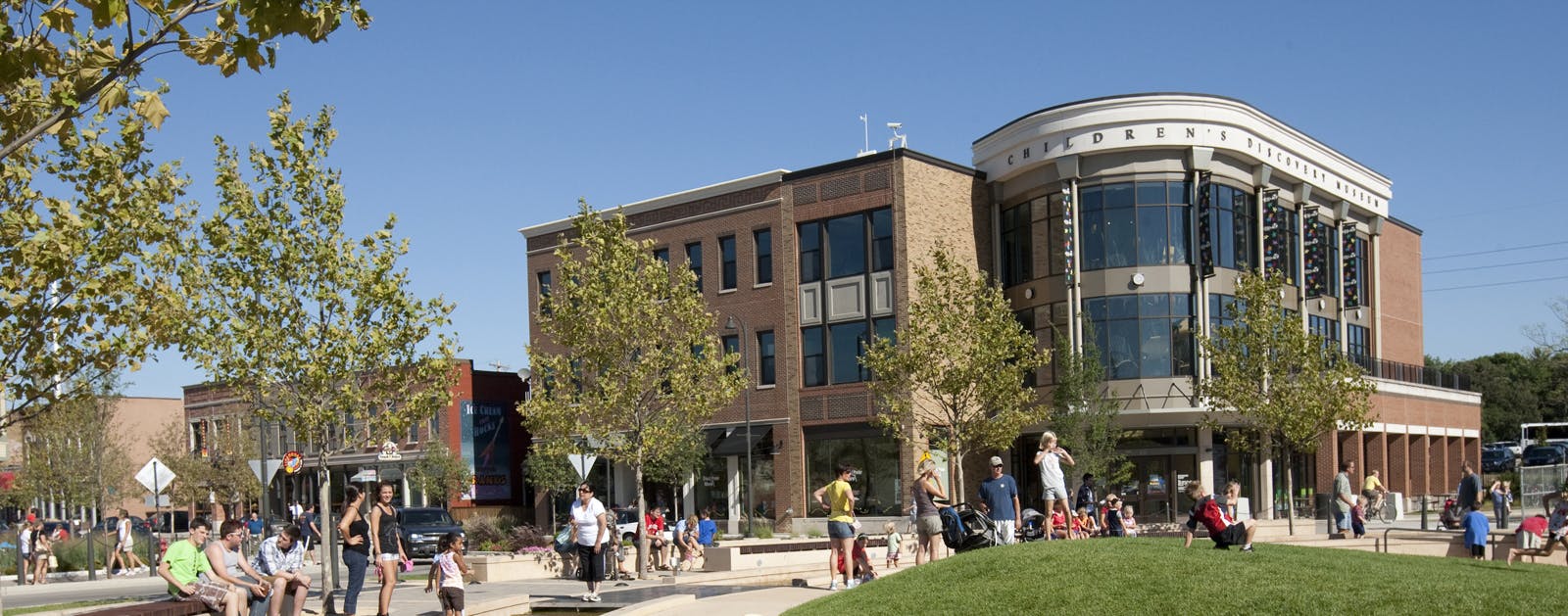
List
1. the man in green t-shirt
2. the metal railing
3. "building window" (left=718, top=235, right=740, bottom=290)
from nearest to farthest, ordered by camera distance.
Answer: the man in green t-shirt
"building window" (left=718, top=235, right=740, bottom=290)
the metal railing

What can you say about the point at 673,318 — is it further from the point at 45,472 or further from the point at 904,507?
the point at 45,472

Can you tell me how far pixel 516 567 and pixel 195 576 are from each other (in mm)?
10935

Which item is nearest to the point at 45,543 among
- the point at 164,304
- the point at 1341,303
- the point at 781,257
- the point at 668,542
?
the point at 668,542

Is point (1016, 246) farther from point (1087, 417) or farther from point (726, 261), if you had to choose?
point (726, 261)

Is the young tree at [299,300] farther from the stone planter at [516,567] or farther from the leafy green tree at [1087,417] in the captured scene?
the leafy green tree at [1087,417]

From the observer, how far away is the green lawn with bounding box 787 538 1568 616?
11.6m

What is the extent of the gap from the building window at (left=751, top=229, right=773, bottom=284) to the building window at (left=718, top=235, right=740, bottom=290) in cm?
103

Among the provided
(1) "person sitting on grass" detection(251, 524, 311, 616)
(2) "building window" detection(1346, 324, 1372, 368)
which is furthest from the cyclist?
(1) "person sitting on grass" detection(251, 524, 311, 616)

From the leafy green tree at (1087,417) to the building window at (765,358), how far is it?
978cm

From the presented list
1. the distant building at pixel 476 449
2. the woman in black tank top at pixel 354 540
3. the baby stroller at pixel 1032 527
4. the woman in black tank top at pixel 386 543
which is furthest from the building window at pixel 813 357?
the woman in black tank top at pixel 354 540

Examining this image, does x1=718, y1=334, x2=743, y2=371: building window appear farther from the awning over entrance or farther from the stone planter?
the stone planter

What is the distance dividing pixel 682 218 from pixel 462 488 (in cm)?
1512

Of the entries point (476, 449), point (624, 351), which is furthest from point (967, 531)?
point (476, 449)

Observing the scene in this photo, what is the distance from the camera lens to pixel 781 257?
44844 millimetres
